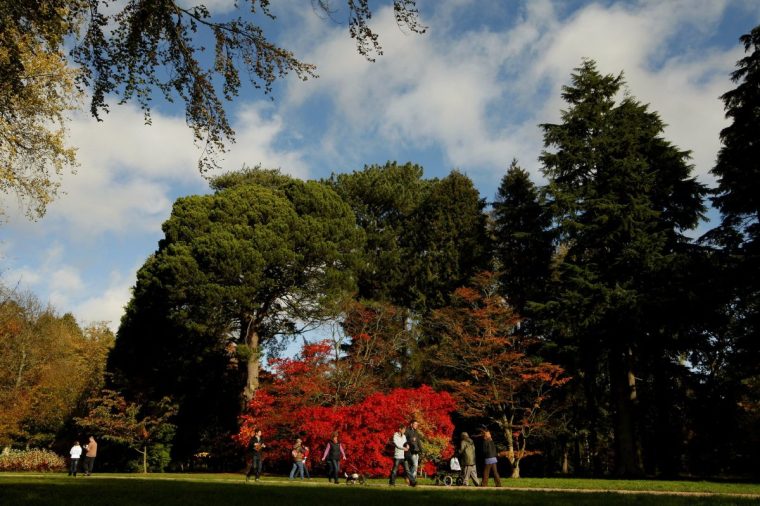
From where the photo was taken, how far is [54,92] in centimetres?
1279

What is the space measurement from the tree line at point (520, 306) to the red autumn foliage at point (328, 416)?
1.17 feet

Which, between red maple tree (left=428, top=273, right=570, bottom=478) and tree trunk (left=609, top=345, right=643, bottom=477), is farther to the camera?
red maple tree (left=428, top=273, right=570, bottom=478)

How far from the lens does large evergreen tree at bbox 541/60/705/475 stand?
24453 mm

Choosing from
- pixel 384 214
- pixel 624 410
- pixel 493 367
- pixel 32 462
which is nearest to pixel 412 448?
pixel 493 367

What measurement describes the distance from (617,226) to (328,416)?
50.3 feet

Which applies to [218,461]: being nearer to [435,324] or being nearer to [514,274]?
[435,324]

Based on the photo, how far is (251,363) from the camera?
28312 millimetres

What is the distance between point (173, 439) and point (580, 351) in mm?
23382

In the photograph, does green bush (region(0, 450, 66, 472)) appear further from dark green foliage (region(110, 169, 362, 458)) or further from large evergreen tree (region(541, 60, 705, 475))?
large evergreen tree (region(541, 60, 705, 475))

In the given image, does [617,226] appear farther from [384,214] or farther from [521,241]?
[384,214]

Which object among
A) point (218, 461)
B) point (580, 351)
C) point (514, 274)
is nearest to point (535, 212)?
point (514, 274)

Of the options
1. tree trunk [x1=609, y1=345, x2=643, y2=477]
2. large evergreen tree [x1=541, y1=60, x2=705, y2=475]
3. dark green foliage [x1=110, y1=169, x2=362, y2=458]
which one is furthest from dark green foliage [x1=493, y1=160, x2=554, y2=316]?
dark green foliage [x1=110, y1=169, x2=362, y2=458]

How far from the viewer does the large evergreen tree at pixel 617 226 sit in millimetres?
24453

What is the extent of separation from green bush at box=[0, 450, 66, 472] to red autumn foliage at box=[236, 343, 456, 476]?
1494 centimetres
